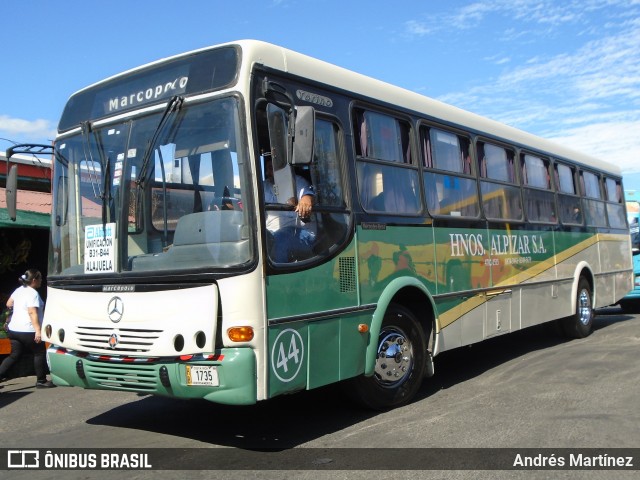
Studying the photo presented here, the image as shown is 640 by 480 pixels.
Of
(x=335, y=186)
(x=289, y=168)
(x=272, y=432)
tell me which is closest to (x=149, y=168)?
(x=289, y=168)

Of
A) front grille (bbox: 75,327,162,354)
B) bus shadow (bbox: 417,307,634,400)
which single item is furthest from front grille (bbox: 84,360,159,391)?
bus shadow (bbox: 417,307,634,400)

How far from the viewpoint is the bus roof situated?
518cm

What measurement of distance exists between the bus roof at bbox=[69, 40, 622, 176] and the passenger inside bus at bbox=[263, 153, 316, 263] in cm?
82

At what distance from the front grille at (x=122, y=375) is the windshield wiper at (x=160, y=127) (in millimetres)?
1452

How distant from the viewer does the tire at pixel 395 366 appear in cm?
606

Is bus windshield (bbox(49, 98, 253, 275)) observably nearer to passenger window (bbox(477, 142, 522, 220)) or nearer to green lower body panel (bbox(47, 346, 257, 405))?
green lower body panel (bbox(47, 346, 257, 405))

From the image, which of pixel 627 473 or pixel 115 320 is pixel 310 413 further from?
pixel 627 473

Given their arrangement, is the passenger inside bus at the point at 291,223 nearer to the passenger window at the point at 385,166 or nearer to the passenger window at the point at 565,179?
the passenger window at the point at 385,166

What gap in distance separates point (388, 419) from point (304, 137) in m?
2.71

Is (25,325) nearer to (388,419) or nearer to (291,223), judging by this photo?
Answer: (291,223)

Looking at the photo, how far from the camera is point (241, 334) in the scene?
4.73 meters

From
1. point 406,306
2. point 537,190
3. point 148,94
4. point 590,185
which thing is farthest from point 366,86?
point 590,185

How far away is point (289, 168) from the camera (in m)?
4.93

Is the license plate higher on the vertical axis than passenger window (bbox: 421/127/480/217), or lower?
lower
